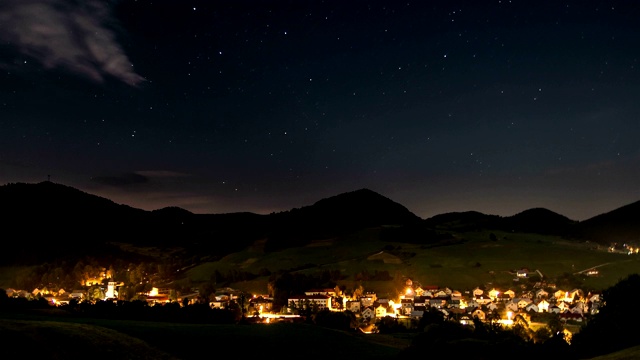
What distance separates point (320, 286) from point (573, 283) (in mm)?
60718

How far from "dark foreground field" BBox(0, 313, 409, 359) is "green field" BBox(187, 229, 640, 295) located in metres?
80.0

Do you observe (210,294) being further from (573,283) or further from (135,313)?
(573,283)

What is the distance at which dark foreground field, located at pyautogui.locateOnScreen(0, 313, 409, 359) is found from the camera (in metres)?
31.0

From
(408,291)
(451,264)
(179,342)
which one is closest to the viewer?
(179,342)

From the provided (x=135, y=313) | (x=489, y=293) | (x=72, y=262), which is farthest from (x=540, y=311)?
(x=72, y=262)

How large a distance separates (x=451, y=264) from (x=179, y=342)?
13066 centimetres

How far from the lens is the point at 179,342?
43.7 meters

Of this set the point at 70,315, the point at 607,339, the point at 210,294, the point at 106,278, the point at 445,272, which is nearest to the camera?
the point at 607,339

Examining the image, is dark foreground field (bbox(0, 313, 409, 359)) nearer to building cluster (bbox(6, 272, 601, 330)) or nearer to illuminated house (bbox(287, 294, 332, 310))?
building cluster (bbox(6, 272, 601, 330))

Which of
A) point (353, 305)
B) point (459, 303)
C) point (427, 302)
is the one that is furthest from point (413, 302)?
point (353, 305)

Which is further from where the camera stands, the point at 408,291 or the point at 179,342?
the point at 408,291

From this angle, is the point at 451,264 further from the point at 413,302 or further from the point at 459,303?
the point at 413,302

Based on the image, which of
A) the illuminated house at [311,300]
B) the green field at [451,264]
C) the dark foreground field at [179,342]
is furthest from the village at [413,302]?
the dark foreground field at [179,342]

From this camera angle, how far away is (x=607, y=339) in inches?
1690
